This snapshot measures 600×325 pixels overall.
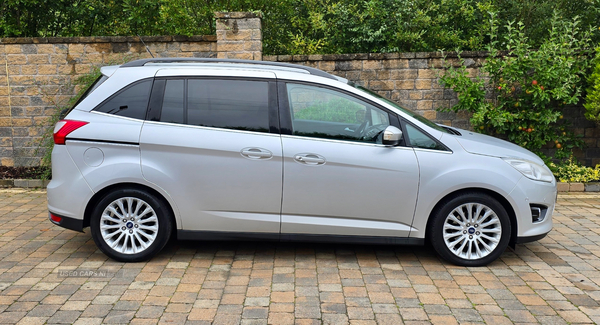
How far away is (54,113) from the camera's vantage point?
8.93 metres

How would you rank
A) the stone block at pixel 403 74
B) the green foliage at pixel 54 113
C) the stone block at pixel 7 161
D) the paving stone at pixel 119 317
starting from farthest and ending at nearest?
the stone block at pixel 7 161 < the stone block at pixel 403 74 < the green foliage at pixel 54 113 < the paving stone at pixel 119 317

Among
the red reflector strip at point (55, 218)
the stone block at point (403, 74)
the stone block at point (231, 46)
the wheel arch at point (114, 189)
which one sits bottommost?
the red reflector strip at point (55, 218)

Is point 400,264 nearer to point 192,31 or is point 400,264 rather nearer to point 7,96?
point 192,31

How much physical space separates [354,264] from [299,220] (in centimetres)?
68

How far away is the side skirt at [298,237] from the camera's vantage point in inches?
194

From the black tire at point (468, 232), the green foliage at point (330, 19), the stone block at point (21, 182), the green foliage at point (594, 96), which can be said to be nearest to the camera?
the black tire at point (468, 232)

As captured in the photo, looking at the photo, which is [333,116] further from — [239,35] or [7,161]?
[7,161]

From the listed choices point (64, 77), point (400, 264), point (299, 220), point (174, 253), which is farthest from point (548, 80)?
point (64, 77)

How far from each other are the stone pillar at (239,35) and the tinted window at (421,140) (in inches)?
174

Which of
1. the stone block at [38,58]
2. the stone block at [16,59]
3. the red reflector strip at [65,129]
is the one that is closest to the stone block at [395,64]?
the red reflector strip at [65,129]

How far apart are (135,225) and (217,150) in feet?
3.45

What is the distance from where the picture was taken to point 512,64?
811 cm

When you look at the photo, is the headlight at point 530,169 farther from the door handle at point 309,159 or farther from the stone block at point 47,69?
the stone block at point 47,69

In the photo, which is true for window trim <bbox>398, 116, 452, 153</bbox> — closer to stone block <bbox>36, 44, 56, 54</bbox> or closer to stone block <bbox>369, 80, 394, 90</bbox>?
stone block <bbox>369, 80, 394, 90</bbox>
